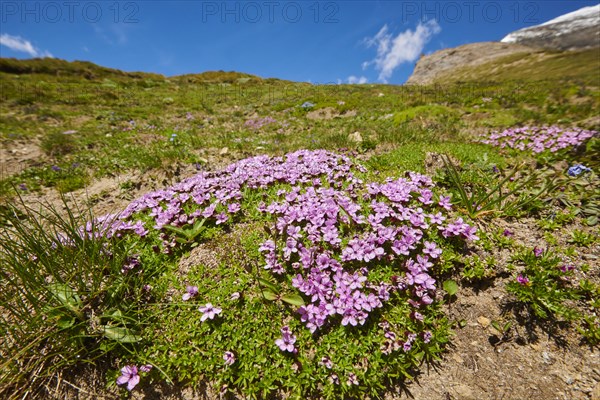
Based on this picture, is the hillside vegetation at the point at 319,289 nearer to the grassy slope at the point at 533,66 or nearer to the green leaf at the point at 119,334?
the green leaf at the point at 119,334

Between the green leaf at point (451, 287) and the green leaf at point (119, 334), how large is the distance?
385 centimetres

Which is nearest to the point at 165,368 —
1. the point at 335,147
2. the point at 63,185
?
the point at 335,147

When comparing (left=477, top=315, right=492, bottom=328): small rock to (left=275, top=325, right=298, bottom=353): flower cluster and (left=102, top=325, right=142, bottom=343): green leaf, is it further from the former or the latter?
(left=102, top=325, right=142, bottom=343): green leaf

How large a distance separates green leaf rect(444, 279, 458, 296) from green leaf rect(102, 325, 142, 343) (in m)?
3.85

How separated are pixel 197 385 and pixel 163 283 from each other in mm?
1402

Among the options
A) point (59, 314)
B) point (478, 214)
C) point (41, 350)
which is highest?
point (478, 214)

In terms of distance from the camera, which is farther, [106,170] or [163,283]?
[106,170]

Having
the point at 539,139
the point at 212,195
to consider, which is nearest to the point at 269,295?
the point at 212,195

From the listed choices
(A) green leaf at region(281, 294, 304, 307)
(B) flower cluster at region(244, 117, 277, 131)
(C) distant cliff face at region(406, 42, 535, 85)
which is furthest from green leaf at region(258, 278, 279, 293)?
(C) distant cliff face at region(406, 42, 535, 85)

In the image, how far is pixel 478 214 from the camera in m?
4.24

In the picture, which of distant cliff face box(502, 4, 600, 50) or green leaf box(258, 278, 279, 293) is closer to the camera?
green leaf box(258, 278, 279, 293)

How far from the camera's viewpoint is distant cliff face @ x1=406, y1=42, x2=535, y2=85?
123562 millimetres

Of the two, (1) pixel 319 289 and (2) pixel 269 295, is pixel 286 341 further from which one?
(1) pixel 319 289

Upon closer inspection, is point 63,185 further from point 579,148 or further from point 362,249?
point 579,148
